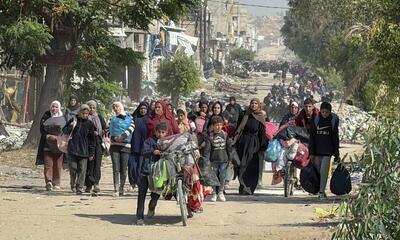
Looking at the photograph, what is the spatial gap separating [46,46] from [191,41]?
62081 millimetres

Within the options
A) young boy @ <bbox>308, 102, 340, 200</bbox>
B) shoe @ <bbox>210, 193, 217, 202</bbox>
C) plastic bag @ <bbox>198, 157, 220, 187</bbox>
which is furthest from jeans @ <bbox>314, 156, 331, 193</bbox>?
plastic bag @ <bbox>198, 157, 220, 187</bbox>

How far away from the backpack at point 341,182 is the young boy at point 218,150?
8.61 feet

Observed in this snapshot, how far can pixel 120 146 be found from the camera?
1631 cm

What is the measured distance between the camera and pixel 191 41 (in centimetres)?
8494

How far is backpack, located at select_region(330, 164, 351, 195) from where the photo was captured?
1334 centimetres

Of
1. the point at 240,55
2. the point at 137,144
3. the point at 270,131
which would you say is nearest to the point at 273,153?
the point at 270,131

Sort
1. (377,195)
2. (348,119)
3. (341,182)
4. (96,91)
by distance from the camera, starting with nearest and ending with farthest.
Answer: (377,195)
(341,182)
(96,91)
(348,119)

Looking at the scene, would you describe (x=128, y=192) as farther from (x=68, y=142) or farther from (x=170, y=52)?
(x=170, y=52)

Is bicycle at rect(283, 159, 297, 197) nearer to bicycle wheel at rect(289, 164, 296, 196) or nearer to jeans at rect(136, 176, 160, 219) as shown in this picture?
bicycle wheel at rect(289, 164, 296, 196)

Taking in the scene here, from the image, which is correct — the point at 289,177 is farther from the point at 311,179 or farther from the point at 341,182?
the point at 341,182

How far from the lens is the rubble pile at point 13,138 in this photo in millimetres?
26562

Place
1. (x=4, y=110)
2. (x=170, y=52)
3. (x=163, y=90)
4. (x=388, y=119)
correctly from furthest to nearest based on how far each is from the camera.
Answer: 1. (x=170, y=52)
2. (x=163, y=90)
3. (x=4, y=110)
4. (x=388, y=119)

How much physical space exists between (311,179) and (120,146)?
311 centimetres

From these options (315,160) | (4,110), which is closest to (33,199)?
(315,160)
